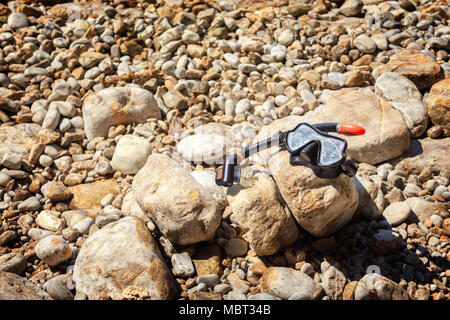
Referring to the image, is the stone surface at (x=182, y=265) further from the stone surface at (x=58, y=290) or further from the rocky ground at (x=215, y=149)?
the stone surface at (x=58, y=290)

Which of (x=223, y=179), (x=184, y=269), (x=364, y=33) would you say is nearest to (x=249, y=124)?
(x=223, y=179)

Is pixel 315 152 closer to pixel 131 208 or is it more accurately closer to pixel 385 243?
pixel 385 243

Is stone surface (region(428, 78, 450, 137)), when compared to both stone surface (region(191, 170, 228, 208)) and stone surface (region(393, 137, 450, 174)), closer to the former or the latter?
stone surface (region(393, 137, 450, 174))

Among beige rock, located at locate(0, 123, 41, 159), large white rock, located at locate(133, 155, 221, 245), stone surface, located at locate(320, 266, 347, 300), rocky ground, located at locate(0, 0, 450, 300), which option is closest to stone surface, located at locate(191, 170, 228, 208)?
rocky ground, located at locate(0, 0, 450, 300)

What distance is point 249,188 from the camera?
11.1ft

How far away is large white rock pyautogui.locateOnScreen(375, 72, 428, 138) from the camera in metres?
4.37

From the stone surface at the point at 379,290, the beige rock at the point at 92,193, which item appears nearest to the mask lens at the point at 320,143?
the stone surface at the point at 379,290

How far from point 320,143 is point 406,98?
220 cm

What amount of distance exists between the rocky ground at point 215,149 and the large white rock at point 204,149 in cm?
2

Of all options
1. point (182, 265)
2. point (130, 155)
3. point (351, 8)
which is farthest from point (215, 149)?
point (351, 8)

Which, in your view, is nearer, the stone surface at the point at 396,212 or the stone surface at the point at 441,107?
the stone surface at the point at 396,212

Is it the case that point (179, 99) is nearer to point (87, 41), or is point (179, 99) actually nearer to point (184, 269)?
point (87, 41)

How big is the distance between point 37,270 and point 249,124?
314 centimetres

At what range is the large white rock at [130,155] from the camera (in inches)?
174
